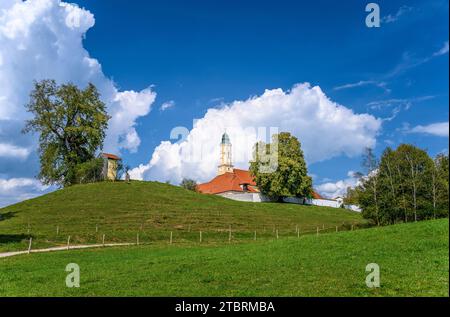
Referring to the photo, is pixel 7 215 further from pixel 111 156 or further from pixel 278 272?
pixel 278 272

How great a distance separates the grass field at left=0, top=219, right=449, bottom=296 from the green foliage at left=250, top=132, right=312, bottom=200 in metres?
73.9

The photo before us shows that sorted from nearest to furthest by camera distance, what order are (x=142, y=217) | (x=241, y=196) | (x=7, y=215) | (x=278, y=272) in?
(x=278, y=272) → (x=7, y=215) → (x=142, y=217) → (x=241, y=196)

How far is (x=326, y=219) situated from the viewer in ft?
282

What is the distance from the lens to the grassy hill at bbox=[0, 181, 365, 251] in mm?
51938

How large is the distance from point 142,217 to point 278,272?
49.0 meters

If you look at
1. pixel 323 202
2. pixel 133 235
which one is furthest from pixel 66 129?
pixel 323 202

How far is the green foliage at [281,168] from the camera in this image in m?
106

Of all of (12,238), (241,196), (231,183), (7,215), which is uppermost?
(231,183)

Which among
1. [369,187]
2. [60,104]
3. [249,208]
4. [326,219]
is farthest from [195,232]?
[60,104]

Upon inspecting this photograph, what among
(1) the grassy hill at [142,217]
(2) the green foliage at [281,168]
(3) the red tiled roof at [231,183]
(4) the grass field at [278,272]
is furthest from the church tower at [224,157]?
(4) the grass field at [278,272]

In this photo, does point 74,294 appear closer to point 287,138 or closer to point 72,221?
point 72,221

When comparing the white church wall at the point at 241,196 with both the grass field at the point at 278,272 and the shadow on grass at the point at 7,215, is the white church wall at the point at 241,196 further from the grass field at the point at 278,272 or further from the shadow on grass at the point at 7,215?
the grass field at the point at 278,272

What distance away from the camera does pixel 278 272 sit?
20.5 m

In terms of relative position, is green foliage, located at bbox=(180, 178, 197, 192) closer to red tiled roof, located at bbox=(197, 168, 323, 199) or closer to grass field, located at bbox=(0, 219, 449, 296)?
red tiled roof, located at bbox=(197, 168, 323, 199)
